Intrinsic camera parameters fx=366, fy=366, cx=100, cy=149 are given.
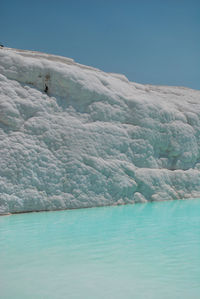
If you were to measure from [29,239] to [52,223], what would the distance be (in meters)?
2.55

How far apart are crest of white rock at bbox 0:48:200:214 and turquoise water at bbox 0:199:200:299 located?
17.5ft

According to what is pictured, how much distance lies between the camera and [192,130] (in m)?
20.1

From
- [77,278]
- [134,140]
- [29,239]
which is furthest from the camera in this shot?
[134,140]

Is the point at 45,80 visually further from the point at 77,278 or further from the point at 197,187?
the point at 77,278

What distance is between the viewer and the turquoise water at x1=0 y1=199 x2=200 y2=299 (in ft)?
13.1

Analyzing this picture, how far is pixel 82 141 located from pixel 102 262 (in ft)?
33.3

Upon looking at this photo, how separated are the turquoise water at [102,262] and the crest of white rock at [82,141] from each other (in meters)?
5.34

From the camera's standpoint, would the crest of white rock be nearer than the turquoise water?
No

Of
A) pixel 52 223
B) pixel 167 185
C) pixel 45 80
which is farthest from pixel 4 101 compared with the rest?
pixel 167 185

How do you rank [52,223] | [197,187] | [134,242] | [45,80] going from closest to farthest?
[134,242]
[52,223]
[45,80]
[197,187]

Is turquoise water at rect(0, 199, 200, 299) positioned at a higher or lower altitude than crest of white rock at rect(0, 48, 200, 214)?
lower

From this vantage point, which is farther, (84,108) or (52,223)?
(84,108)

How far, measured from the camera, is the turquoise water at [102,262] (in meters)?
4.00

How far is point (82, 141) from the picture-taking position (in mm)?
15078
